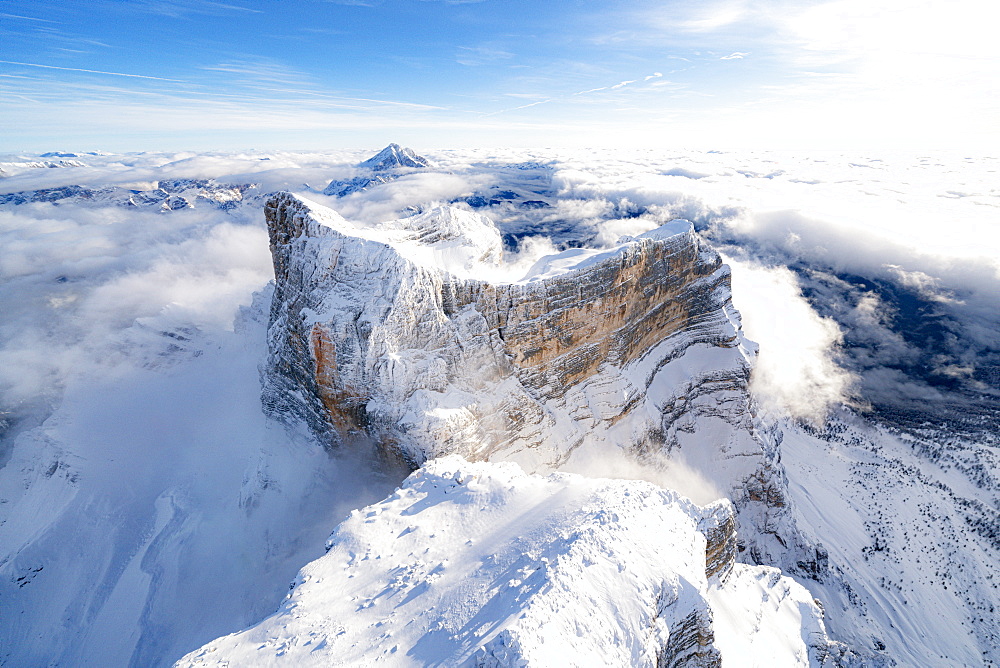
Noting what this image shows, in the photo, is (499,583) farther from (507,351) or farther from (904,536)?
(904,536)

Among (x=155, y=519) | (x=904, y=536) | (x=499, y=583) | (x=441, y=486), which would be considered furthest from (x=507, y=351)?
(x=904, y=536)

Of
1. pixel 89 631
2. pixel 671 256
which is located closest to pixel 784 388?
pixel 671 256

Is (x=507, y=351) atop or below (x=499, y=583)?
atop

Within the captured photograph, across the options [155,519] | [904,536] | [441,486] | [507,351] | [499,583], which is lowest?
[904,536]

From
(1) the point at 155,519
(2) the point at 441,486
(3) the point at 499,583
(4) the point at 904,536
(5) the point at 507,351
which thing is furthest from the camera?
(4) the point at 904,536

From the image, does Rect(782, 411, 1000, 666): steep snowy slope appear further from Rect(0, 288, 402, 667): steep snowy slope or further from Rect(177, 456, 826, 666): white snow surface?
Rect(0, 288, 402, 667): steep snowy slope

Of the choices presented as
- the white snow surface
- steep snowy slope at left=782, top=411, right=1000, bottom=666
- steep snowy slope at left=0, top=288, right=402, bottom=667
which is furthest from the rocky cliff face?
steep snowy slope at left=782, top=411, right=1000, bottom=666

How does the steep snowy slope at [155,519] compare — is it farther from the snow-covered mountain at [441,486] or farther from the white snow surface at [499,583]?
the white snow surface at [499,583]
